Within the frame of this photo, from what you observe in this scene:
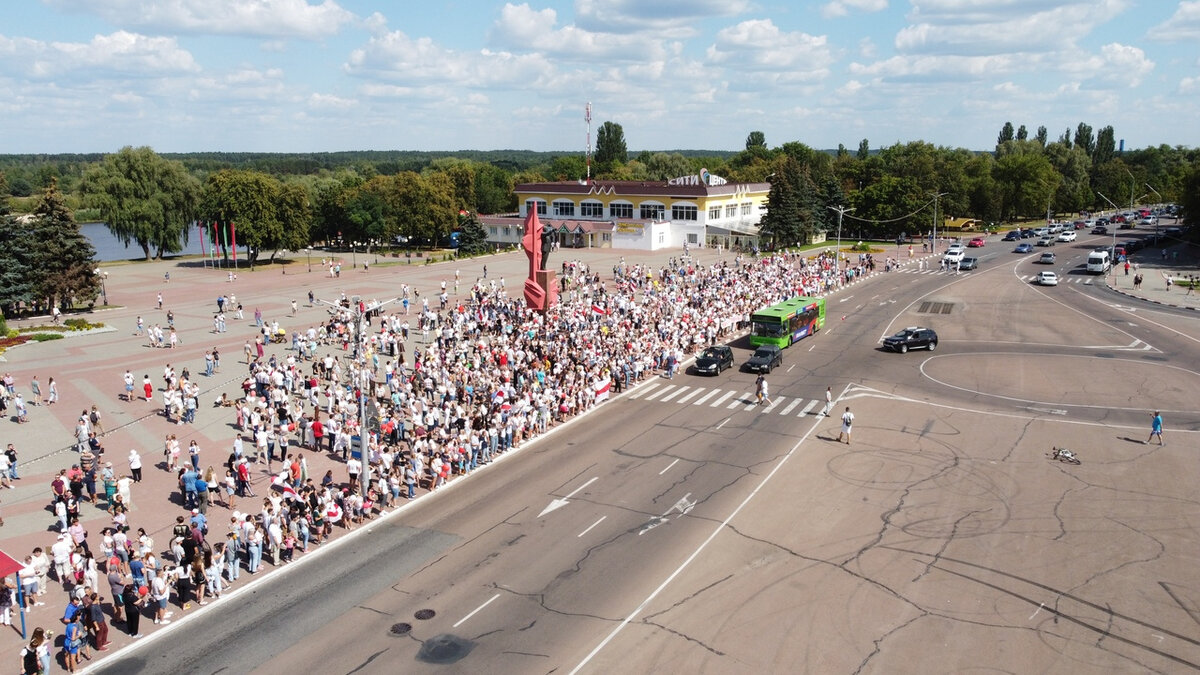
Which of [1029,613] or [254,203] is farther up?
[254,203]

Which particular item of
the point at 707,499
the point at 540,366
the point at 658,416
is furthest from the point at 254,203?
the point at 707,499

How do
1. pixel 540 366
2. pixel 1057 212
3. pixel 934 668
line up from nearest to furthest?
pixel 934 668 → pixel 540 366 → pixel 1057 212

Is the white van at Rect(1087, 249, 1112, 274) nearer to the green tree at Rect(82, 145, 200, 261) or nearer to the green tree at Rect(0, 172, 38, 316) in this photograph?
the green tree at Rect(0, 172, 38, 316)

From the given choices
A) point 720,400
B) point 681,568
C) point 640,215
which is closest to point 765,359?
point 720,400

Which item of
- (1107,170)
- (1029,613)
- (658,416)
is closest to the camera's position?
(1029,613)

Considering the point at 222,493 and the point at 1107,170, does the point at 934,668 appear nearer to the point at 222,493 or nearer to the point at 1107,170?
the point at 222,493

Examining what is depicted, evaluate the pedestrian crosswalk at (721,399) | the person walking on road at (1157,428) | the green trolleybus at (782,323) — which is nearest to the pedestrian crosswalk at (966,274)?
the green trolleybus at (782,323)

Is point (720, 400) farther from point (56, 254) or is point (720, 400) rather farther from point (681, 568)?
point (56, 254)
